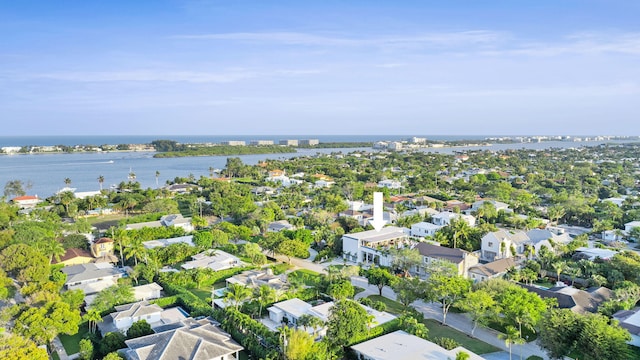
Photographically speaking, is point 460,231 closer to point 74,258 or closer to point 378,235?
point 378,235

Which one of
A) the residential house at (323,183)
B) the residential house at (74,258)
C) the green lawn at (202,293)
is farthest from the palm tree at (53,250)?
the residential house at (323,183)

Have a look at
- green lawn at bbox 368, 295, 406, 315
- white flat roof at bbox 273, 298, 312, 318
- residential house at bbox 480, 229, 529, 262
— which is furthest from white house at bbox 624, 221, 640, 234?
white flat roof at bbox 273, 298, 312, 318

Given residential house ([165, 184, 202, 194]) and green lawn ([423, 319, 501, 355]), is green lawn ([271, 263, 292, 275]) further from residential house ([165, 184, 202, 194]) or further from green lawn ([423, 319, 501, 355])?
residential house ([165, 184, 202, 194])

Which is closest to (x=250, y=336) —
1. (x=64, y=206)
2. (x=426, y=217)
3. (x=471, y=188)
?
(x=426, y=217)

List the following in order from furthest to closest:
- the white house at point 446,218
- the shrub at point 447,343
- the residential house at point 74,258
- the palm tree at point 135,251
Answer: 1. the white house at point 446,218
2. the residential house at point 74,258
3. the palm tree at point 135,251
4. the shrub at point 447,343

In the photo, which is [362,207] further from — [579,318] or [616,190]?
[616,190]

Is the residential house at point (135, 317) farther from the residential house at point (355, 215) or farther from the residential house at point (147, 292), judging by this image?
the residential house at point (355, 215)
